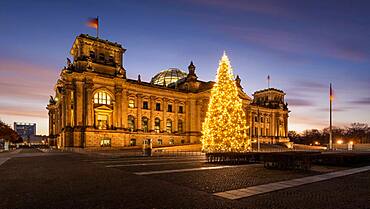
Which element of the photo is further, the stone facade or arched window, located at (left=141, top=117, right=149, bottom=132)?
arched window, located at (left=141, top=117, right=149, bottom=132)

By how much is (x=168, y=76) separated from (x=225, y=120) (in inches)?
2139

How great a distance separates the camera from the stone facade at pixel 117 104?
55438mm

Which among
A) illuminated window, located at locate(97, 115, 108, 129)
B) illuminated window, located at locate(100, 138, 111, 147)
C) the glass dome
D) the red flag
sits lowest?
illuminated window, located at locate(100, 138, 111, 147)

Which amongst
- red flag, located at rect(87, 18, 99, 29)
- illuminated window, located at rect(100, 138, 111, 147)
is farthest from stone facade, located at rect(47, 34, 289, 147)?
red flag, located at rect(87, 18, 99, 29)

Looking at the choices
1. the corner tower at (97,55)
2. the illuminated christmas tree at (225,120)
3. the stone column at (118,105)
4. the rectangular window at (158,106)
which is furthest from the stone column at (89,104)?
the illuminated christmas tree at (225,120)

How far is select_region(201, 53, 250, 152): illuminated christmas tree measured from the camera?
127 ft

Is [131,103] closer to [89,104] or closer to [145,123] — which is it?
[145,123]

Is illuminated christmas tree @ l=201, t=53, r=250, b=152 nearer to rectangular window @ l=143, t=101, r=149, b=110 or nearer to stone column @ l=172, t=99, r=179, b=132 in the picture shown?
rectangular window @ l=143, t=101, r=149, b=110

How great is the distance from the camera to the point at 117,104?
196 feet

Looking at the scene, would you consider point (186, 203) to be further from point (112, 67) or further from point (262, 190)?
point (112, 67)

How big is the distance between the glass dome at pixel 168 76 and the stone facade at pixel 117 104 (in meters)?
2.69

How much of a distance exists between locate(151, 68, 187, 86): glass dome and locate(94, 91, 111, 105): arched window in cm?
3071

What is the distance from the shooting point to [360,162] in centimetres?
2564

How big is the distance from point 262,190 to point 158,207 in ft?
17.6
